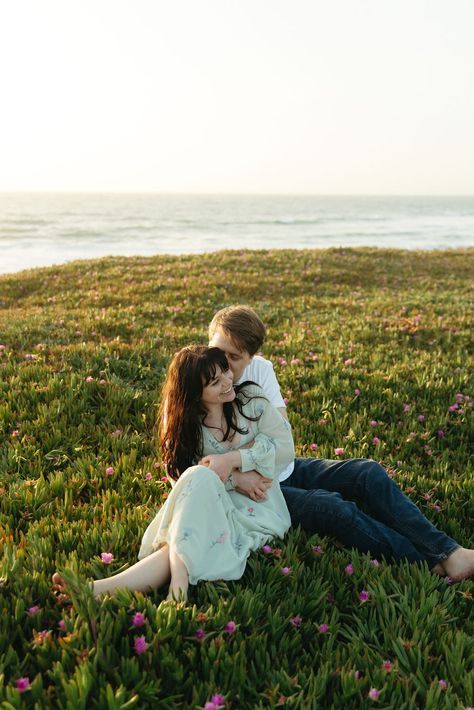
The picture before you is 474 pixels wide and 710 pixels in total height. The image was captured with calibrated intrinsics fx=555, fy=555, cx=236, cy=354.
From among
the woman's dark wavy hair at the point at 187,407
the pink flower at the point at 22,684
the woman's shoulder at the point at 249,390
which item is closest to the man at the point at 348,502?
the woman's shoulder at the point at 249,390

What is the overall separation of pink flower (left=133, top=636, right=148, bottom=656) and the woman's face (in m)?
1.36

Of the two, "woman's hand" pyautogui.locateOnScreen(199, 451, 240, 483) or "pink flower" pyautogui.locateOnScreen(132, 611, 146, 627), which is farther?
"woman's hand" pyautogui.locateOnScreen(199, 451, 240, 483)

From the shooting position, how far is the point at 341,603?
9.41 feet

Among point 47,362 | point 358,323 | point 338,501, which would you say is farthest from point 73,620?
point 358,323

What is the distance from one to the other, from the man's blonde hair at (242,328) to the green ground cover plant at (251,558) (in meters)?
1.21

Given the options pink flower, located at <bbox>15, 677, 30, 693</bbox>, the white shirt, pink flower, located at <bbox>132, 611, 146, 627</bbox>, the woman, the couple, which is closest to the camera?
→ pink flower, located at <bbox>15, 677, 30, 693</bbox>

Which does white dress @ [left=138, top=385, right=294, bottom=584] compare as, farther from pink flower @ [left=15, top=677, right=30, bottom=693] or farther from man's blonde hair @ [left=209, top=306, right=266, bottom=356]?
pink flower @ [left=15, top=677, right=30, bottom=693]

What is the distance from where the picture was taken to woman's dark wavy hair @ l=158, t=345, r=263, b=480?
3.19 m

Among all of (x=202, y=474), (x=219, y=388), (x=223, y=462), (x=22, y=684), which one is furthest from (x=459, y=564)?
(x=22, y=684)

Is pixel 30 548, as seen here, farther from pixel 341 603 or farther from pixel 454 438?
pixel 454 438

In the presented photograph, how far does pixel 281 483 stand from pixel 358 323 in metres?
Result: 5.60

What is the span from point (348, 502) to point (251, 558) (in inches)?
30.0

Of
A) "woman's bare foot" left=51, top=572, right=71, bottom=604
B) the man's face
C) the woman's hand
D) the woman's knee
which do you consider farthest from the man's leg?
"woman's bare foot" left=51, top=572, right=71, bottom=604

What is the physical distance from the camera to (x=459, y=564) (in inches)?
125
